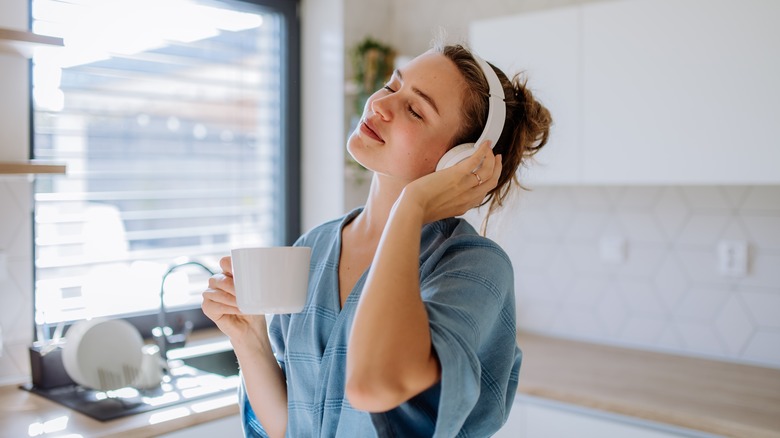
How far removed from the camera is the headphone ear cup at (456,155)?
1.07m

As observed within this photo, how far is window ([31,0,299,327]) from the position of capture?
2252 mm

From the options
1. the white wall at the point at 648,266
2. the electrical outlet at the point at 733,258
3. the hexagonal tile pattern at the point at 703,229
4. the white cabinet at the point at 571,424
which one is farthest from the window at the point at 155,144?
the electrical outlet at the point at 733,258

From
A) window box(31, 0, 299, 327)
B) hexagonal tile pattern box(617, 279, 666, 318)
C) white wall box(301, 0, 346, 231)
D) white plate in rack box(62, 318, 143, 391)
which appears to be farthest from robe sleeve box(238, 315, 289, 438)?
white wall box(301, 0, 346, 231)

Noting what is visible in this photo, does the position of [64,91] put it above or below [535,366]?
above

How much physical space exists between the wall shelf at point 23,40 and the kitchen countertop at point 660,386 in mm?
1518

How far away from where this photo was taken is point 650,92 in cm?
202

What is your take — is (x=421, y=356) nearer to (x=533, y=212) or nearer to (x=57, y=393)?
(x=57, y=393)

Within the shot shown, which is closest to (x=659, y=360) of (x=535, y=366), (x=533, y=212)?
(x=535, y=366)

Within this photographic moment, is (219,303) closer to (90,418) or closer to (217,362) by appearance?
(90,418)

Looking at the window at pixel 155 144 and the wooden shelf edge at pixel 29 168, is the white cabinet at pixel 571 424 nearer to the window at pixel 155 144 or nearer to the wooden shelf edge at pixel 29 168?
the window at pixel 155 144

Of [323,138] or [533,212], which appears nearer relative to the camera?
[533,212]

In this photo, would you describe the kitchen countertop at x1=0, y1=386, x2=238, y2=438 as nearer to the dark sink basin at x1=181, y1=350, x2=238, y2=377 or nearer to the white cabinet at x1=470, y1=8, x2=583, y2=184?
the dark sink basin at x1=181, y1=350, x2=238, y2=377

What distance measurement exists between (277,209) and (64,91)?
983mm

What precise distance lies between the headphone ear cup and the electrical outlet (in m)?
1.47
